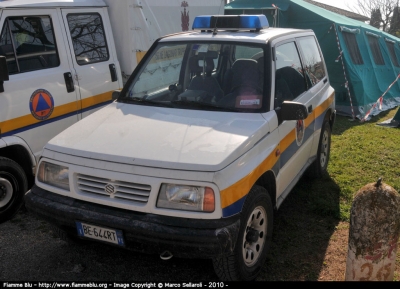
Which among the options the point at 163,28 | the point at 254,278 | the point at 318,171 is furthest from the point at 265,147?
the point at 163,28

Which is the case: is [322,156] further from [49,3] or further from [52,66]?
[49,3]

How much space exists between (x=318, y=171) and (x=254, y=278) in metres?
2.40

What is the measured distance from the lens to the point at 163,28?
21.1 ft

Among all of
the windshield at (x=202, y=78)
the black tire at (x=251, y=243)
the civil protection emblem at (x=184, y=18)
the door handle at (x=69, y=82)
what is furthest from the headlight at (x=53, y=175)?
the civil protection emblem at (x=184, y=18)

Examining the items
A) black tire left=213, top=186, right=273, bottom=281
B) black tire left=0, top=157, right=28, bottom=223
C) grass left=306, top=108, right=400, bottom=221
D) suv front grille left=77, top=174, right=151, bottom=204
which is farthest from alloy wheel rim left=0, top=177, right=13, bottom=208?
grass left=306, top=108, right=400, bottom=221

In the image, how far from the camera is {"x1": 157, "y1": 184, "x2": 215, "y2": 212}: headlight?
111 inches

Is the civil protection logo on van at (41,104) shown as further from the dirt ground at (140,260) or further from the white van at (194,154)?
the dirt ground at (140,260)

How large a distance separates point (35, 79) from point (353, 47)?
8.12 m

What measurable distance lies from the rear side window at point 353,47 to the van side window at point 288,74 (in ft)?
20.1

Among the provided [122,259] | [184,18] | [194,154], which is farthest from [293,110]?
[184,18]

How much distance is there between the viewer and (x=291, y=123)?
4.04 metres

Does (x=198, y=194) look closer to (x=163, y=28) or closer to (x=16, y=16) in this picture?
(x=16, y=16)

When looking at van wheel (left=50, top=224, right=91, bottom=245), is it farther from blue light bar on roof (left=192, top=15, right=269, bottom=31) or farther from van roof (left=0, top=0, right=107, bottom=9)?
Result: blue light bar on roof (left=192, top=15, right=269, bottom=31)

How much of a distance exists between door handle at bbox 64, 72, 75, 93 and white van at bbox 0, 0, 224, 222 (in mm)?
11
